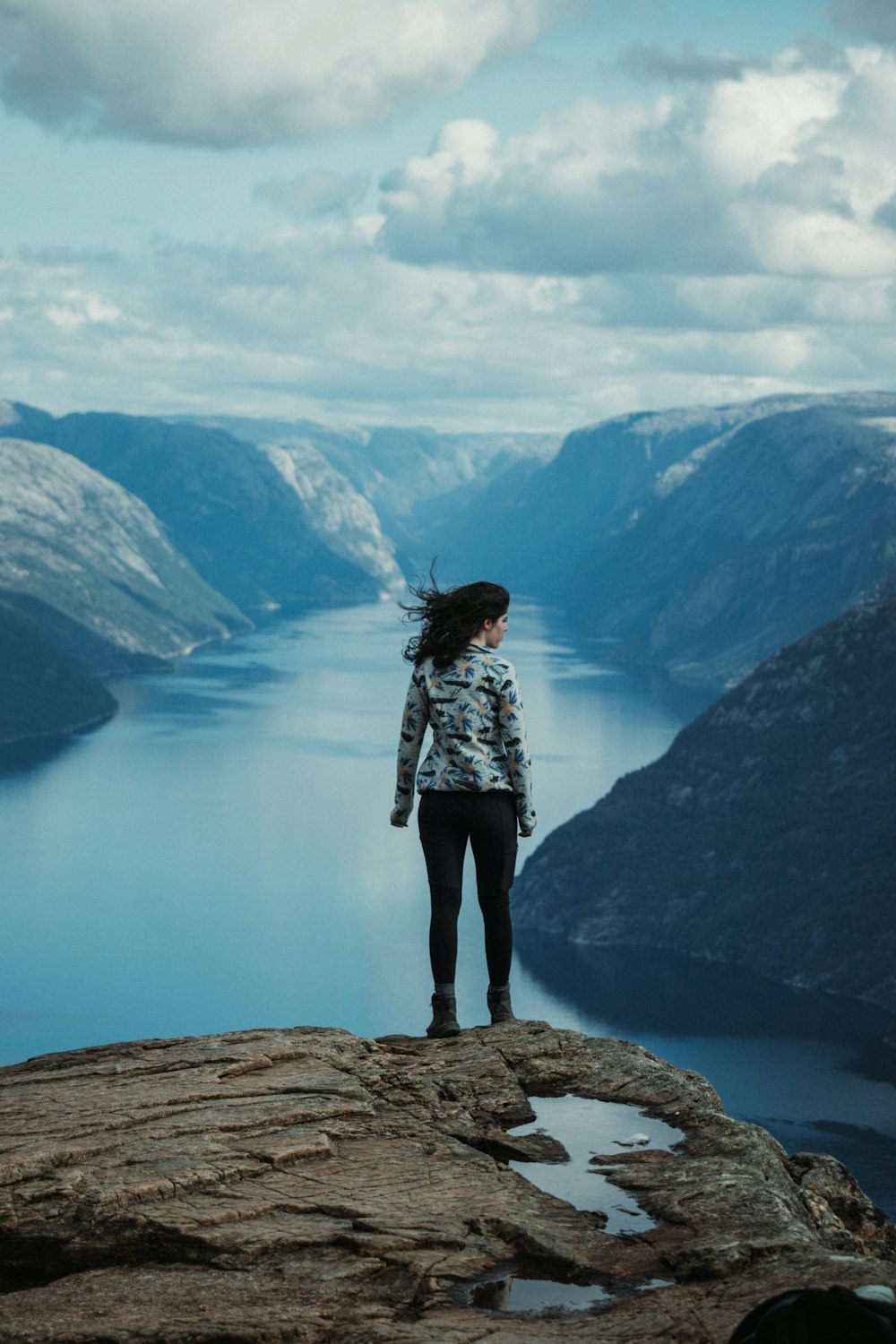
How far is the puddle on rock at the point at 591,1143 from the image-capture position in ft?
34.9

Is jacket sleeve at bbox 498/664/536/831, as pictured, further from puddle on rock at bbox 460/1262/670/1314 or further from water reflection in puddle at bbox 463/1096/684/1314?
puddle on rock at bbox 460/1262/670/1314

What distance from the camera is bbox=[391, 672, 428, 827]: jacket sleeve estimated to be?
1316cm

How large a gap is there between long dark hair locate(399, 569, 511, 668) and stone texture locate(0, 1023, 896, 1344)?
3.49 meters

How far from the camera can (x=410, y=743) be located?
44.2 ft

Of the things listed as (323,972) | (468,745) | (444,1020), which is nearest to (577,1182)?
(444,1020)

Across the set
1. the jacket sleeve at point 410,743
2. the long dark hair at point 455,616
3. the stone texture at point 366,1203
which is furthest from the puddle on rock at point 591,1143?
the long dark hair at point 455,616

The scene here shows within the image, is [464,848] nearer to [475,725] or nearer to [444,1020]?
[475,725]

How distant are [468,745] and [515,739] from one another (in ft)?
1.35

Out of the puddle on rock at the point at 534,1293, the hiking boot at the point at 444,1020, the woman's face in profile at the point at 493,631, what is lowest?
the puddle on rock at the point at 534,1293

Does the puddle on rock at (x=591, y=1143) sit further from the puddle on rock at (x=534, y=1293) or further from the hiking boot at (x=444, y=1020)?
the hiking boot at (x=444, y=1020)

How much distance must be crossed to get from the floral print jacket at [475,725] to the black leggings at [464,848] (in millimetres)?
136

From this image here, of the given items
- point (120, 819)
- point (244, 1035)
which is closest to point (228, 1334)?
point (244, 1035)

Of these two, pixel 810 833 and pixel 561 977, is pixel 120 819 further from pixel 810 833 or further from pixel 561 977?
pixel 810 833

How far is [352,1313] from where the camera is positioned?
29.3 feet
